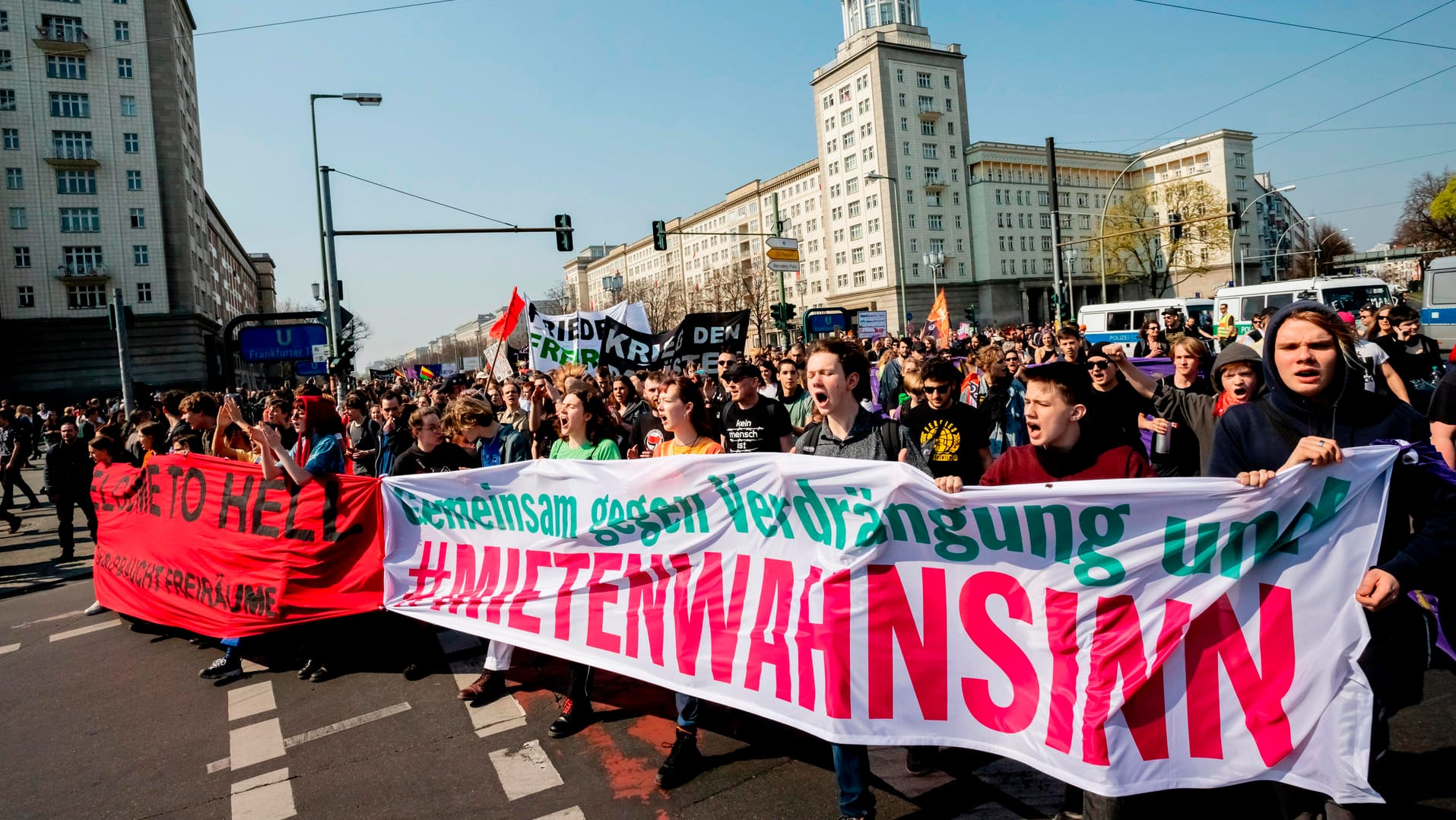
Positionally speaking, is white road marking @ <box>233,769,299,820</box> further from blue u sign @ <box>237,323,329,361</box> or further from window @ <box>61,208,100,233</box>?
window @ <box>61,208,100,233</box>

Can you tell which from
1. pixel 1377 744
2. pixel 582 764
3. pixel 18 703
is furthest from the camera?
pixel 18 703

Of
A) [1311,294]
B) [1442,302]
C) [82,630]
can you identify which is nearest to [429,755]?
[82,630]

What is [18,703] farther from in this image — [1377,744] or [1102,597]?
[1377,744]

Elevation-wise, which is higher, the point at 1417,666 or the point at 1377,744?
the point at 1417,666

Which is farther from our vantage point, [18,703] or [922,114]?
[922,114]

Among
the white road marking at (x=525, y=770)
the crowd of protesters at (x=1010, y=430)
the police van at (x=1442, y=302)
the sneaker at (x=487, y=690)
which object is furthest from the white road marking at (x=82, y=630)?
the police van at (x=1442, y=302)

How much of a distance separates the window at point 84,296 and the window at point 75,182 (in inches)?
216

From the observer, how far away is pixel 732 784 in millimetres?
3703

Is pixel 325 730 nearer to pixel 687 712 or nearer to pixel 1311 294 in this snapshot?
pixel 687 712

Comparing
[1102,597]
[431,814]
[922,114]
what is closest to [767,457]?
[1102,597]

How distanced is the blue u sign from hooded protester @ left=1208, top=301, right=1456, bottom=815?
12125 millimetres

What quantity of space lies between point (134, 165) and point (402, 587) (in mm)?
58797

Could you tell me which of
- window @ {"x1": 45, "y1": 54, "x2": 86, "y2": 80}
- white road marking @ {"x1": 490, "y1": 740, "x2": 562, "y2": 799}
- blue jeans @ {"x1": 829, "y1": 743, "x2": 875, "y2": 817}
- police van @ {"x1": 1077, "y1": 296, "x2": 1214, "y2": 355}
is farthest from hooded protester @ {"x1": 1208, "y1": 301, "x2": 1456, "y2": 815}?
window @ {"x1": 45, "y1": 54, "x2": 86, "y2": 80}

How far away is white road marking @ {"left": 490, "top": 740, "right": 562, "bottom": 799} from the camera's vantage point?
384 cm
